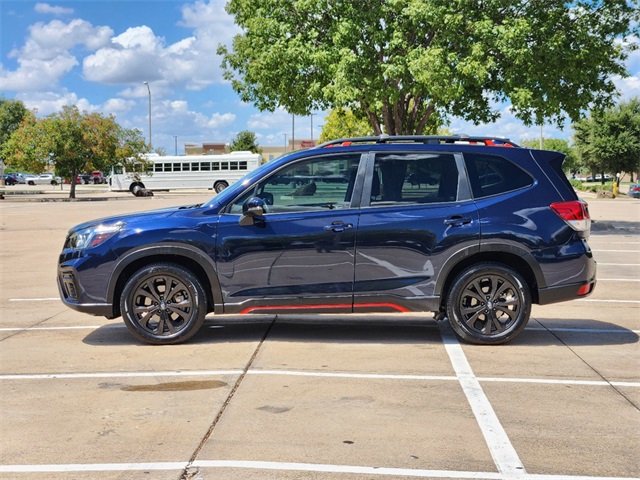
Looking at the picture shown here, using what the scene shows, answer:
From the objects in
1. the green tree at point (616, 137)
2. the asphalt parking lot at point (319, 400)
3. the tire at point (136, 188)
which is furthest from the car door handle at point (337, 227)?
the green tree at point (616, 137)

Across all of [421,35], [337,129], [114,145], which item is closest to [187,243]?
[421,35]

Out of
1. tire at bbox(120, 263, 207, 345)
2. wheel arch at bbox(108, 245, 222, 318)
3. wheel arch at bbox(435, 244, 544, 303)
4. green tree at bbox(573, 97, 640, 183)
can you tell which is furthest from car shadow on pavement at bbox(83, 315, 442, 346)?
green tree at bbox(573, 97, 640, 183)

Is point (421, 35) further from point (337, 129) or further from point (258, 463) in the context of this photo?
point (337, 129)

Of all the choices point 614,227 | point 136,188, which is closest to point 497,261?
point 614,227

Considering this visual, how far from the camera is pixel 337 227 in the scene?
A: 23.3 ft

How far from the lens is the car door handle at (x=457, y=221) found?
23.6 feet

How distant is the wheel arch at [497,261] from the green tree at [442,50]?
43.2ft

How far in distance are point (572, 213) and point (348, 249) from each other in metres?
2.18

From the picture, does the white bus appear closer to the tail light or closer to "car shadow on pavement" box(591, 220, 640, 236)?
"car shadow on pavement" box(591, 220, 640, 236)

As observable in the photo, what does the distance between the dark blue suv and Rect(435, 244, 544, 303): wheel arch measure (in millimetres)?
13

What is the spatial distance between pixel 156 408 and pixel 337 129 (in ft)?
238

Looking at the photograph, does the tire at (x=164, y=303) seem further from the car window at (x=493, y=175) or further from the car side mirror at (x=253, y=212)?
the car window at (x=493, y=175)

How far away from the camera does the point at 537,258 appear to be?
7.19m

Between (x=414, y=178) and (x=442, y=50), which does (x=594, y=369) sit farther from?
(x=442, y=50)
